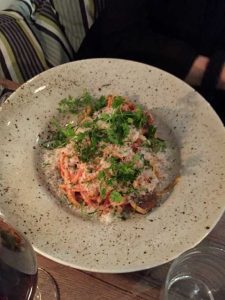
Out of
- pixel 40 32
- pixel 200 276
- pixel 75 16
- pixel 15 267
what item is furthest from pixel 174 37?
pixel 15 267

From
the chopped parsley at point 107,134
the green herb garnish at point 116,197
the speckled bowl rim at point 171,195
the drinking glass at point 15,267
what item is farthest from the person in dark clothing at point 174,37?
the drinking glass at point 15,267

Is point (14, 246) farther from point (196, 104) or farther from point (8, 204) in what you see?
point (196, 104)

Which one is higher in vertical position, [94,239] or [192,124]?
[192,124]

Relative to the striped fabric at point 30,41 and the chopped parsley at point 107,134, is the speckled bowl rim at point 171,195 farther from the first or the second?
the striped fabric at point 30,41

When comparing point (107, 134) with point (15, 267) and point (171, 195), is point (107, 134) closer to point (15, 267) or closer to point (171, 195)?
point (171, 195)

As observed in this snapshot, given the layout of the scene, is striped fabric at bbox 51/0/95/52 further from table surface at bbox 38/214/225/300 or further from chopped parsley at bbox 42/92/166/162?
table surface at bbox 38/214/225/300

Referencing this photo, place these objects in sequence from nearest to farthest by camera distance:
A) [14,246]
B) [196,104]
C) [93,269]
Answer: [14,246], [93,269], [196,104]

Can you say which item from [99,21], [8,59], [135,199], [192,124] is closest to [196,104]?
[192,124]
